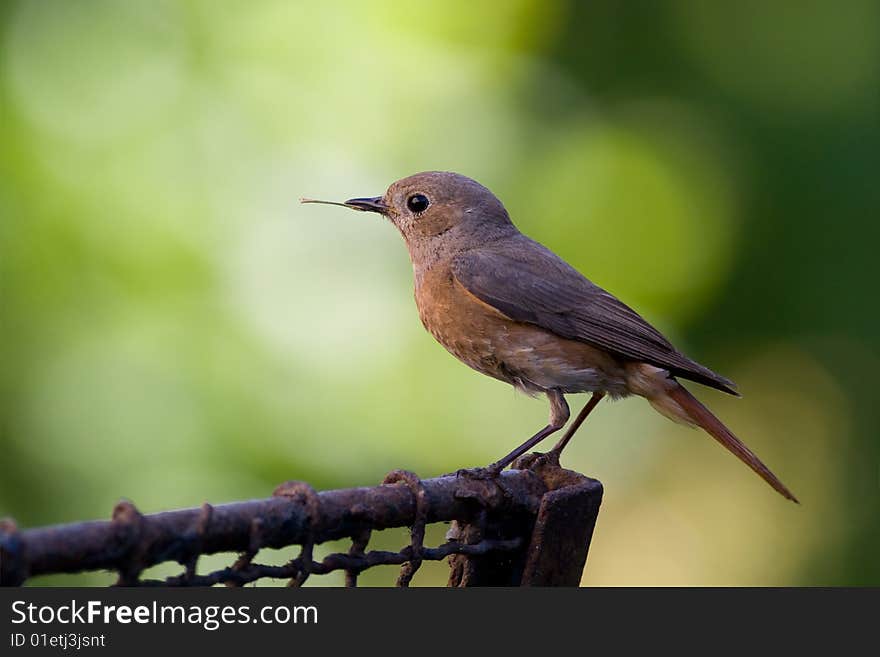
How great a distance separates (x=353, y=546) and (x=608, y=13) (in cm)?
420

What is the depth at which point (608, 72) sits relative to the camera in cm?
565

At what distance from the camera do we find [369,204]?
4.52m

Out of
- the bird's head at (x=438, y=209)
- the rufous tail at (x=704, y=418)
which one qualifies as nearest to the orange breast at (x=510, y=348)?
the rufous tail at (x=704, y=418)

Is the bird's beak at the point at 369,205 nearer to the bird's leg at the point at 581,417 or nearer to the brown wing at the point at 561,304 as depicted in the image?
the brown wing at the point at 561,304

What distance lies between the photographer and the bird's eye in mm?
4516

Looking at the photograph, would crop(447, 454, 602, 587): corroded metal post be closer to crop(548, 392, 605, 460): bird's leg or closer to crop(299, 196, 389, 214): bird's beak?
crop(548, 392, 605, 460): bird's leg

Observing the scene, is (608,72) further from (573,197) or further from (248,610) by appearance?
(248,610)

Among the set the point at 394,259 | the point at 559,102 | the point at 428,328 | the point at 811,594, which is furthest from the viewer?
the point at 559,102

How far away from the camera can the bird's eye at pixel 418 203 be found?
4516 mm

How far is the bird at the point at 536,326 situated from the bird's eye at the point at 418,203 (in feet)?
0.08

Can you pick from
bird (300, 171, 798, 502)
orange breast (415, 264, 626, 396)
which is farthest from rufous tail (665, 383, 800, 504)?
orange breast (415, 264, 626, 396)

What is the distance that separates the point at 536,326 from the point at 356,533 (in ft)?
6.85

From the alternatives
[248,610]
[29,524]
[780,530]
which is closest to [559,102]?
[780,530]

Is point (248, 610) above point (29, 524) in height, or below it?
above
